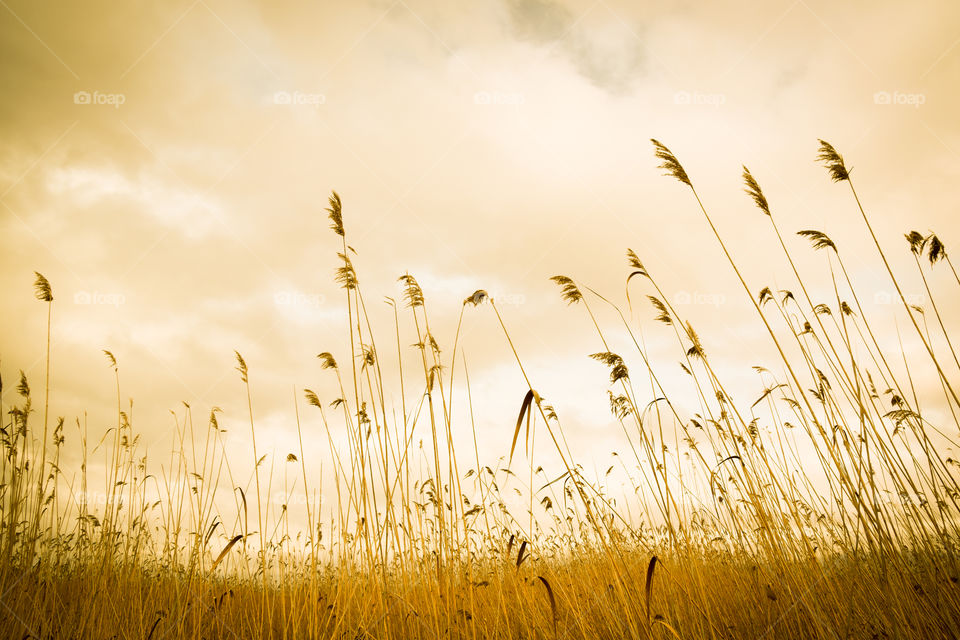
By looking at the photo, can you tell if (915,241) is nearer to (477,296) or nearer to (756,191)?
(756,191)

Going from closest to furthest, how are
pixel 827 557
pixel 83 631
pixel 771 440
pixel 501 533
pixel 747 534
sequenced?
pixel 827 557
pixel 747 534
pixel 83 631
pixel 771 440
pixel 501 533

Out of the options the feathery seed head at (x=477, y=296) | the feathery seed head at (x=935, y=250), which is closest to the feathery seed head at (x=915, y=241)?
the feathery seed head at (x=935, y=250)

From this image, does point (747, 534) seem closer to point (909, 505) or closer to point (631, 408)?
point (909, 505)

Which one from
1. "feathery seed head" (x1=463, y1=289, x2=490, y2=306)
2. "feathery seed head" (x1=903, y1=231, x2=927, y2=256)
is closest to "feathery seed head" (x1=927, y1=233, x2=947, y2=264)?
"feathery seed head" (x1=903, y1=231, x2=927, y2=256)

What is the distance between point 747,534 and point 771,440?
140cm

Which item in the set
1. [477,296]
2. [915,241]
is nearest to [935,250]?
[915,241]

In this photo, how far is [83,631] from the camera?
349cm

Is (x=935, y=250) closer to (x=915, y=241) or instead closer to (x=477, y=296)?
(x=915, y=241)

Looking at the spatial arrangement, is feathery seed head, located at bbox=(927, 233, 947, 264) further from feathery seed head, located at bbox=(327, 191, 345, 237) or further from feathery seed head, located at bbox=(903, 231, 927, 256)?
feathery seed head, located at bbox=(327, 191, 345, 237)

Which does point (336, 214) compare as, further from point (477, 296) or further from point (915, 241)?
point (915, 241)

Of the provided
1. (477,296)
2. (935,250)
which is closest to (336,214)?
(477,296)

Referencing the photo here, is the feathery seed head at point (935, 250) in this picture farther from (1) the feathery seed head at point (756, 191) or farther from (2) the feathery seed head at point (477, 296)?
(2) the feathery seed head at point (477, 296)

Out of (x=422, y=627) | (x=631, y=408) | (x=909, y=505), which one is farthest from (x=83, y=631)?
(x=909, y=505)

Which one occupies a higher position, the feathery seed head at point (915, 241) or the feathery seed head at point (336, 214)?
the feathery seed head at point (336, 214)
